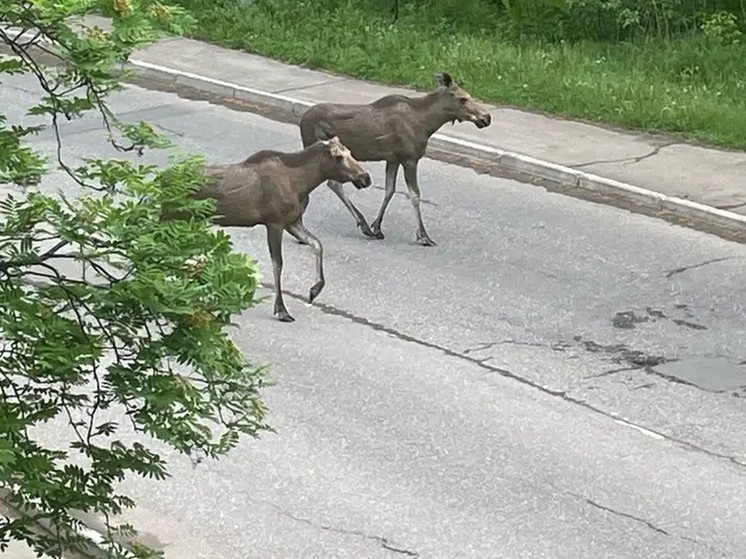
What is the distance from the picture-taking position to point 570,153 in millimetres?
17312

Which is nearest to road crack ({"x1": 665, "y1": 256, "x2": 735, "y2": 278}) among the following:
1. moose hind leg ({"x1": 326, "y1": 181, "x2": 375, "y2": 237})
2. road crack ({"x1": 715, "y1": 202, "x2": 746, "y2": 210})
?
road crack ({"x1": 715, "y1": 202, "x2": 746, "y2": 210})

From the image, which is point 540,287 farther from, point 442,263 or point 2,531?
point 2,531

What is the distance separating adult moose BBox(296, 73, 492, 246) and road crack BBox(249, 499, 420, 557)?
5.36 meters

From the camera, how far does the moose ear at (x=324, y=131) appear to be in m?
13.9

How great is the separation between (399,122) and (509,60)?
23.0ft

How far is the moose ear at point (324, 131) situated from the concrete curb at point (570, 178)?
159cm

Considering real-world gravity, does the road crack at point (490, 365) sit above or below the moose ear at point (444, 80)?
below

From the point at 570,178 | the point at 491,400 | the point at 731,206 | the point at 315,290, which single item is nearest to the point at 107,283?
the point at 491,400

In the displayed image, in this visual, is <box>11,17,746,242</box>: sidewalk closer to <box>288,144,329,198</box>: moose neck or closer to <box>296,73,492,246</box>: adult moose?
<box>296,73,492,246</box>: adult moose

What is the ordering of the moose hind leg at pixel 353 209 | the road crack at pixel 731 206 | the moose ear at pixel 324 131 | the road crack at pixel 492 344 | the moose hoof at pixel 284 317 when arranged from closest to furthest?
the road crack at pixel 492 344, the moose hoof at pixel 284 317, the moose ear at pixel 324 131, the moose hind leg at pixel 353 209, the road crack at pixel 731 206

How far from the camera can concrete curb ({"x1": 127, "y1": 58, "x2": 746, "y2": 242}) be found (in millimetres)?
15180

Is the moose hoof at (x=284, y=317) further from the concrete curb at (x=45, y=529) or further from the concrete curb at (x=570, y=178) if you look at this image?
the concrete curb at (x=45, y=529)

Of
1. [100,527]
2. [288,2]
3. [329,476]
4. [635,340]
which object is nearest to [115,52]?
[100,527]

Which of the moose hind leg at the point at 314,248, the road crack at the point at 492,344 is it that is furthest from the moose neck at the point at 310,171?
the road crack at the point at 492,344
